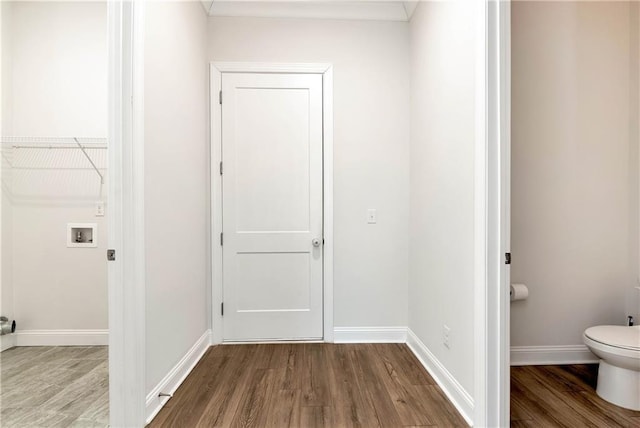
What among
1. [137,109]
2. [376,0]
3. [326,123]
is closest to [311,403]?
[137,109]

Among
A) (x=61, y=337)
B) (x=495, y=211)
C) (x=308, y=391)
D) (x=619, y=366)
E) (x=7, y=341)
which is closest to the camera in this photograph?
(x=495, y=211)

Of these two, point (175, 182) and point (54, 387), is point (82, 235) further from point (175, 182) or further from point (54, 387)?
point (175, 182)

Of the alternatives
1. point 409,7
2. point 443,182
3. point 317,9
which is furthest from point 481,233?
point 317,9

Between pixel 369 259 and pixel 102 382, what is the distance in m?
2.03

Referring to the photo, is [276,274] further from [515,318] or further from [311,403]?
[515,318]

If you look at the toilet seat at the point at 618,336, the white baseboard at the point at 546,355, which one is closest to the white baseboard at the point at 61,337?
the white baseboard at the point at 546,355

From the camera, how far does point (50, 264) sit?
8.98 feet

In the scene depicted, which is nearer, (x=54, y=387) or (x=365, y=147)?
(x=54, y=387)

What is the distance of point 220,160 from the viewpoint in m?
2.78

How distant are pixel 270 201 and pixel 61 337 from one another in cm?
199

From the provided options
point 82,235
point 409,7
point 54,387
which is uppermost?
point 409,7

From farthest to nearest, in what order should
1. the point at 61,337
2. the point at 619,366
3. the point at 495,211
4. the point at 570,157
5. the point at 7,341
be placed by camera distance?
the point at 61,337 → the point at 7,341 → the point at 570,157 → the point at 619,366 → the point at 495,211

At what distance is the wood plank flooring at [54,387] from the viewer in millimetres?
1777

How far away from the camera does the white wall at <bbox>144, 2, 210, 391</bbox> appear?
5.90 feet
